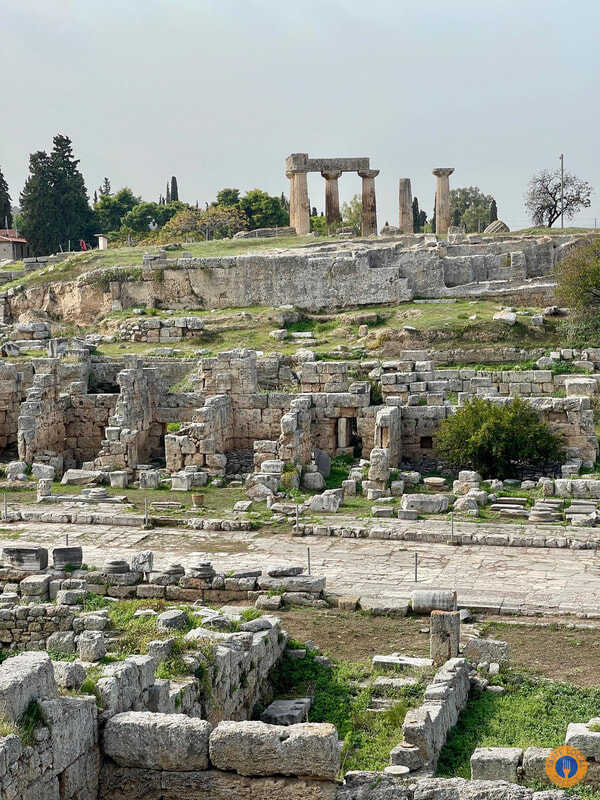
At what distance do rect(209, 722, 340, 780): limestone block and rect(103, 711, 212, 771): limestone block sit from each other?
152 mm

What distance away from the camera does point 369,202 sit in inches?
2010

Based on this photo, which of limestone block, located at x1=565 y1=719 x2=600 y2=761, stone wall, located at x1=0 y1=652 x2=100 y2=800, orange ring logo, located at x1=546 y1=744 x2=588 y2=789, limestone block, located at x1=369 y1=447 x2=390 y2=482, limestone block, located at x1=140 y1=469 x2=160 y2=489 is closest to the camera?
stone wall, located at x1=0 y1=652 x2=100 y2=800

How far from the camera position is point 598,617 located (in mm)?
17109

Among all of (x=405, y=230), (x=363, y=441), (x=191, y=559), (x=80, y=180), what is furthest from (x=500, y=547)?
(x=80, y=180)

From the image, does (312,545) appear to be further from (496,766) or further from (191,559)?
(496,766)

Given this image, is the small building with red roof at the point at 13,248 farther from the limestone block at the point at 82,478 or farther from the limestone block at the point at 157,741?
the limestone block at the point at 157,741

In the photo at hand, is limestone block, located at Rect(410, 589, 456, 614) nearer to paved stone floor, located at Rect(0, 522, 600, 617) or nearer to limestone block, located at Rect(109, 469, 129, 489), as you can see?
paved stone floor, located at Rect(0, 522, 600, 617)

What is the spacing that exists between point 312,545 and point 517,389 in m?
9.78

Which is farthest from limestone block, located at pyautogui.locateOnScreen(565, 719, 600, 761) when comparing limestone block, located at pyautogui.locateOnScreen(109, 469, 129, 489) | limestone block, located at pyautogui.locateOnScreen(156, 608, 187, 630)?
limestone block, located at pyautogui.locateOnScreen(109, 469, 129, 489)

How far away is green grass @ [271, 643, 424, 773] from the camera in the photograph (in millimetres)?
12086

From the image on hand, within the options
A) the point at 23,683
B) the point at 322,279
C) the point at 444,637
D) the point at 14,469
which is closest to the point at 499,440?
the point at 14,469

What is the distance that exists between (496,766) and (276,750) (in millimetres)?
2313

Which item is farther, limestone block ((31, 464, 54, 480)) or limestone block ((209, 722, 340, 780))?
limestone block ((31, 464, 54, 480))

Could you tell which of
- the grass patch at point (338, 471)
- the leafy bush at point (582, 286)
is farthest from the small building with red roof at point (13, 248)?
the grass patch at point (338, 471)
